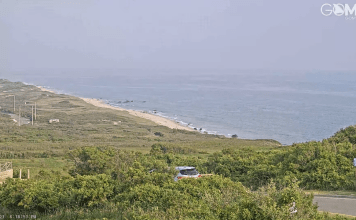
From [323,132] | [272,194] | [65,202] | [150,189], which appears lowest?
[323,132]

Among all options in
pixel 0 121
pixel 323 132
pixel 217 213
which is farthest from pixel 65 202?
pixel 323 132

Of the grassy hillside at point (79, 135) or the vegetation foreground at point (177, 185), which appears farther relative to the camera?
the grassy hillside at point (79, 135)

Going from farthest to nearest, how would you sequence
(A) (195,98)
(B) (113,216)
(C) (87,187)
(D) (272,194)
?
(A) (195,98), (C) (87,187), (B) (113,216), (D) (272,194)

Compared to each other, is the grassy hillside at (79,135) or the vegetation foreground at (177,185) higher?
the vegetation foreground at (177,185)

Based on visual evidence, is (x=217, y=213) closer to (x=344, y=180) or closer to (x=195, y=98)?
(x=344, y=180)

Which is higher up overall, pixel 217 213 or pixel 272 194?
pixel 272 194

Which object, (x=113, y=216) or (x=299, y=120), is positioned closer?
(x=113, y=216)

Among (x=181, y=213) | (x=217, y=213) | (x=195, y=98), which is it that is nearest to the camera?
(x=217, y=213)

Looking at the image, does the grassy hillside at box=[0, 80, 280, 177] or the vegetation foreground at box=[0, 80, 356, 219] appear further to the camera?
the grassy hillside at box=[0, 80, 280, 177]

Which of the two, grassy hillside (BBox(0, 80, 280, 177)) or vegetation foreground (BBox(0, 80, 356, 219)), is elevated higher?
vegetation foreground (BBox(0, 80, 356, 219))

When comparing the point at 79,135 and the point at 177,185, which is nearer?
the point at 177,185

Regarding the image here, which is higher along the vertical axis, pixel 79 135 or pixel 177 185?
pixel 177 185
